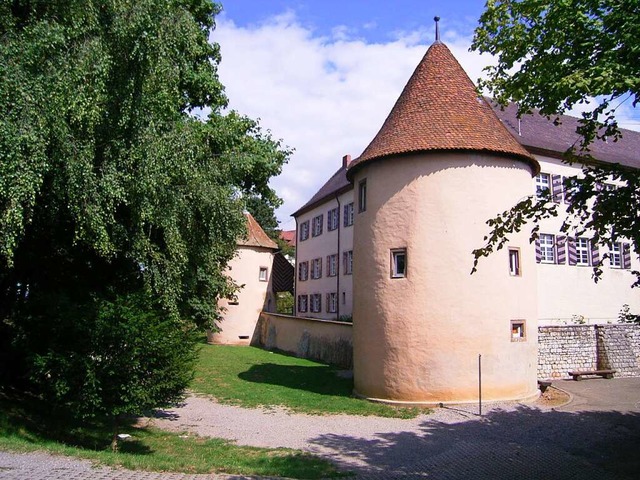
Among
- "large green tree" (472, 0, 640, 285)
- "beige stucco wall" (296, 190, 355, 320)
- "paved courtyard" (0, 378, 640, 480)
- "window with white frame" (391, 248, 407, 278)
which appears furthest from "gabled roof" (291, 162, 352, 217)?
"large green tree" (472, 0, 640, 285)

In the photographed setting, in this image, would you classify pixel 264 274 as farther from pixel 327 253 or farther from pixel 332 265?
pixel 332 265

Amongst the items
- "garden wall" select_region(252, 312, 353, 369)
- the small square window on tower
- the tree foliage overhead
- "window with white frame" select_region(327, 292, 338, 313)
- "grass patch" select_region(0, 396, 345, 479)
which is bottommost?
"grass patch" select_region(0, 396, 345, 479)

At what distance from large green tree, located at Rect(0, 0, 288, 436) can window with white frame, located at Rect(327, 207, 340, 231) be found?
75.3ft

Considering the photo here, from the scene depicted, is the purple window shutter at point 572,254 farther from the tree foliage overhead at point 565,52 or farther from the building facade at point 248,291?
the tree foliage overhead at point 565,52

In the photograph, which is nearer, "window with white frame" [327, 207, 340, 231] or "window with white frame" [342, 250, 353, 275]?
"window with white frame" [342, 250, 353, 275]

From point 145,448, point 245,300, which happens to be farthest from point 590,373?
point 245,300

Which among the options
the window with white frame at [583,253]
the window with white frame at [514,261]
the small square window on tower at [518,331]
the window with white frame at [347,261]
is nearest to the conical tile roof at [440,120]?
the window with white frame at [514,261]

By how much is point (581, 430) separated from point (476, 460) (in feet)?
12.5

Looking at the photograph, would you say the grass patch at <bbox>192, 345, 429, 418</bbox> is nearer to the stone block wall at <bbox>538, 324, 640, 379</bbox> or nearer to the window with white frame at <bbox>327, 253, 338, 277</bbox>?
the stone block wall at <bbox>538, 324, 640, 379</bbox>

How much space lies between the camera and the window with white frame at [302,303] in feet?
133

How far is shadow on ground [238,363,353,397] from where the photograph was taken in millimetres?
17678

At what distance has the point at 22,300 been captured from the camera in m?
12.3

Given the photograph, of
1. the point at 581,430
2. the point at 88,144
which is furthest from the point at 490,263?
the point at 88,144

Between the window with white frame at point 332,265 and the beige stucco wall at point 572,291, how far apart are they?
12558 millimetres
